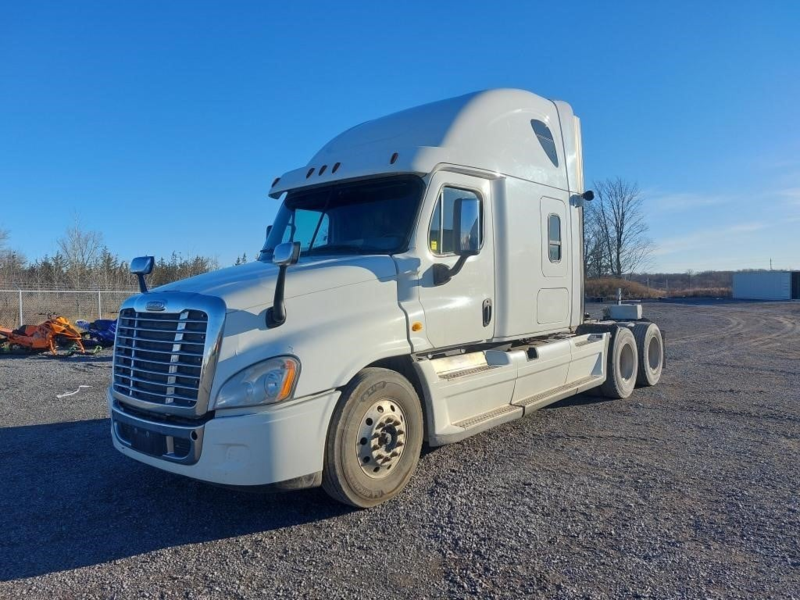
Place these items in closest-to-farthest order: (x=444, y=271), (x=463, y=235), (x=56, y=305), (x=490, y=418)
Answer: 1. (x=444, y=271)
2. (x=463, y=235)
3. (x=490, y=418)
4. (x=56, y=305)

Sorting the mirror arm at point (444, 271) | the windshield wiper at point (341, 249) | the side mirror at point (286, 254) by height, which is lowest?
the mirror arm at point (444, 271)

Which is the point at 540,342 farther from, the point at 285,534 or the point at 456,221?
the point at 285,534

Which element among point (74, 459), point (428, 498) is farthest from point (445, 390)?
point (74, 459)

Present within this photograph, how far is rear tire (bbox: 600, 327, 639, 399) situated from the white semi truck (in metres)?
0.99

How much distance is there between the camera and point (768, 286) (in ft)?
160

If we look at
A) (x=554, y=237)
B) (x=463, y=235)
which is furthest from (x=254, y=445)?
(x=554, y=237)

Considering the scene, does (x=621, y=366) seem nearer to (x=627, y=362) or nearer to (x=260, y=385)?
(x=627, y=362)

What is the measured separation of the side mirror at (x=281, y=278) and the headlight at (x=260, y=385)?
1.00ft

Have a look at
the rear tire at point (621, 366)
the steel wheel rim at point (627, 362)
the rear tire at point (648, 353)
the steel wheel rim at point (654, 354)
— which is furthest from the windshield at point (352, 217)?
the steel wheel rim at point (654, 354)

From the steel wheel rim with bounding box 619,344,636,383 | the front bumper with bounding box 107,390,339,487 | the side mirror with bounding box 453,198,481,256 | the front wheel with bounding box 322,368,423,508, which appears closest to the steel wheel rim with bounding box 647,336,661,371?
the steel wheel rim with bounding box 619,344,636,383

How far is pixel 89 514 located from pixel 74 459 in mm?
1690

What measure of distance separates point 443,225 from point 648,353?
5809 millimetres

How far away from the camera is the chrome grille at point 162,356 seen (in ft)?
13.4

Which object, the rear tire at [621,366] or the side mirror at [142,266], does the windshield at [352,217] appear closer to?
the side mirror at [142,266]
